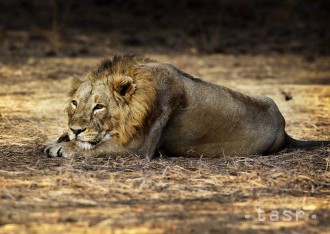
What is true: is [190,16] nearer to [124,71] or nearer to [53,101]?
[53,101]

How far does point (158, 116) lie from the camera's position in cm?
648

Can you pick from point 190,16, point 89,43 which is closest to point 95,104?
point 89,43

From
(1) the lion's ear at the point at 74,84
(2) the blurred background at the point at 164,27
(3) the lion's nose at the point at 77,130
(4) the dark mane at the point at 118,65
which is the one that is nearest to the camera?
(3) the lion's nose at the point at 77,130

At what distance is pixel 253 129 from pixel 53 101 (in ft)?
12.8

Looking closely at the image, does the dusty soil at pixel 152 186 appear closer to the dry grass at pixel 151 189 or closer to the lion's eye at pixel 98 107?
the dry grass at pixel 151 189

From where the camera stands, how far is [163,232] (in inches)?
177

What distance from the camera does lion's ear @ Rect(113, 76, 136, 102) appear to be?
642cm

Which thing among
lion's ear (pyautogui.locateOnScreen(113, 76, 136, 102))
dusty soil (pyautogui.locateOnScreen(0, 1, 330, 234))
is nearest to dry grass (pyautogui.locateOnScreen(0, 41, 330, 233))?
dusty soil (pyautogui.locateOnScreen(0, 1, 330, 234))

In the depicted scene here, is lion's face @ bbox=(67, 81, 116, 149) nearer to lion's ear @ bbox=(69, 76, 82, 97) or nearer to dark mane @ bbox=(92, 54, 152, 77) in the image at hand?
dark mane @ bbox=(92, 54, 152, 77)

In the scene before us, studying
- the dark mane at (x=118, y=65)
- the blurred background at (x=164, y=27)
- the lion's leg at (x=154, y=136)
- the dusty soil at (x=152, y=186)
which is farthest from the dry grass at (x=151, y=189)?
the blurred background at (x=164, y=27)

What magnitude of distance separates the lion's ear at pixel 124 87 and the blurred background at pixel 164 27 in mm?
8034

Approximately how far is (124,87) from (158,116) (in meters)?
0.36

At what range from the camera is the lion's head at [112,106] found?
248 inches

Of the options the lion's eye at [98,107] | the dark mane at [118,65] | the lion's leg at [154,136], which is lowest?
the lion's leg at [154,136]
